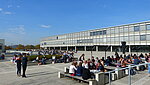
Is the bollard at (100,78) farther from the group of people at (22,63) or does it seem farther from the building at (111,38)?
the building at (111,38)

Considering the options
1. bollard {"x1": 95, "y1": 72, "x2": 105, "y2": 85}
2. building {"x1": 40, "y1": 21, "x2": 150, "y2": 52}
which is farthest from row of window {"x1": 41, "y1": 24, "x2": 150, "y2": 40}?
bollard {"x1": 95, "y1": 72, "x2": 105, "y2": 85}

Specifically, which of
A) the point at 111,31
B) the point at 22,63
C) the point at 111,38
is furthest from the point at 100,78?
the point at 111,31

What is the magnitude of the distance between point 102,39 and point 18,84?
159 ft

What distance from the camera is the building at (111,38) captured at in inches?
1592

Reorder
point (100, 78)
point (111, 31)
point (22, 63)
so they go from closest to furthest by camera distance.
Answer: point (100, 78), point (22, 63), point (111, 31)

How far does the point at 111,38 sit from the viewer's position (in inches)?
1955

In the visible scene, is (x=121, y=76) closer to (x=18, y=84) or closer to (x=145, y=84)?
(x=145, y=84)

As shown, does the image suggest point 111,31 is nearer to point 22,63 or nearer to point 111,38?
point 111,38

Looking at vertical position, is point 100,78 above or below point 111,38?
below

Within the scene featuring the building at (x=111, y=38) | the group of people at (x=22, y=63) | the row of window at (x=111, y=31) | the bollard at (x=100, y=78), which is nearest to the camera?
the bollard at (x=100, y=78)

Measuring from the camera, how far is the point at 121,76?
327 inches

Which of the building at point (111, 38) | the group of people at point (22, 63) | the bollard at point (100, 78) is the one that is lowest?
the bollard at point (100, 78)

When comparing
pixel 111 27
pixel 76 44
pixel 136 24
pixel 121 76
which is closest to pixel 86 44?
pixel 76 44

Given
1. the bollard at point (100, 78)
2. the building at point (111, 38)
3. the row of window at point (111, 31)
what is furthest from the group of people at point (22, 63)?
the row of window at point (111, 31)
